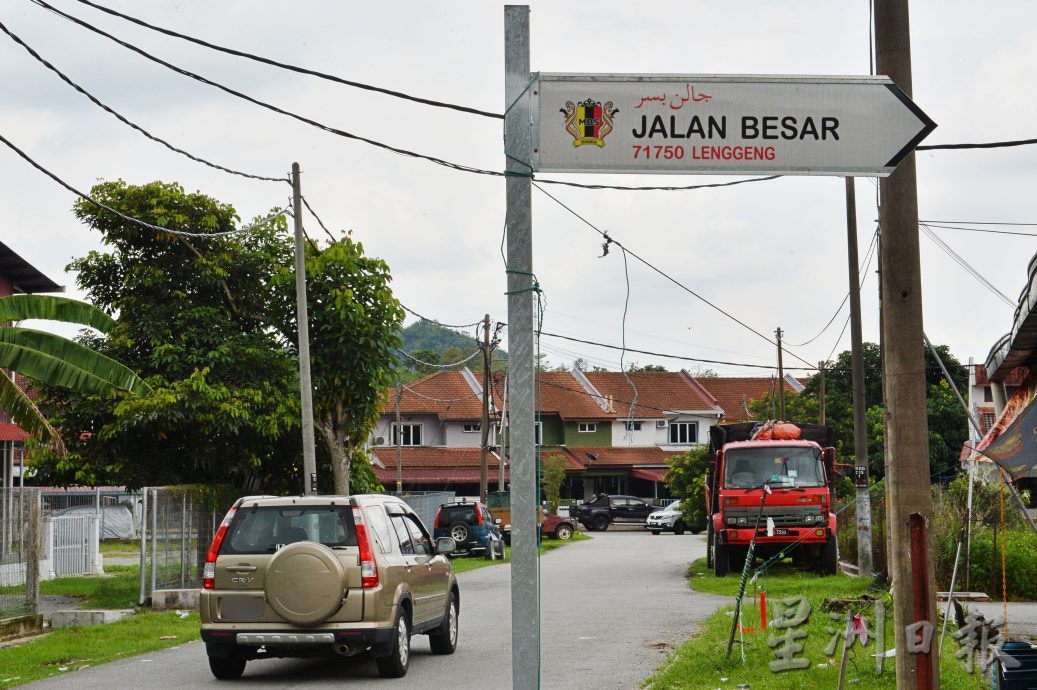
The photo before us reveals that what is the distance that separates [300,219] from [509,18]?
65.1ft

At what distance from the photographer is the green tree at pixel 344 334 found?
84.4 ft

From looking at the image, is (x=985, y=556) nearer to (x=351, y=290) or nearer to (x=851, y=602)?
(x=851, y=602)

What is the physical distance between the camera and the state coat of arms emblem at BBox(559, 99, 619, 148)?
5.34m

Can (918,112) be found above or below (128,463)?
above

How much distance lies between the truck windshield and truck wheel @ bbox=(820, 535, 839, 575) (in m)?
1.21

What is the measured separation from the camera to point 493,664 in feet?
43.3

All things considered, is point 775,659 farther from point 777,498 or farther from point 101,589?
point 101,589

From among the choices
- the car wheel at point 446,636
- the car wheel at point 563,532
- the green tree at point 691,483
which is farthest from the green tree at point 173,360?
the green tree at point 691,483

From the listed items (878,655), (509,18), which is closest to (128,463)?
(878,655)

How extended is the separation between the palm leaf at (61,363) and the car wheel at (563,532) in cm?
3665

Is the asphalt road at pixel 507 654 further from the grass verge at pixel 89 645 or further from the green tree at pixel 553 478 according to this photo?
the green tree at pixel 553 478

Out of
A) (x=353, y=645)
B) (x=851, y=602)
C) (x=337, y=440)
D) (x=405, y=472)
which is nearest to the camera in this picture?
(x=353, y=645)

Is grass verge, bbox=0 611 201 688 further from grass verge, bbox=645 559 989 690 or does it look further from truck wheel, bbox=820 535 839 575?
truck wheel, bbox=820 535 839 575

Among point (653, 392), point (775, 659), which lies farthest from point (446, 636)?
point (653, 392)
